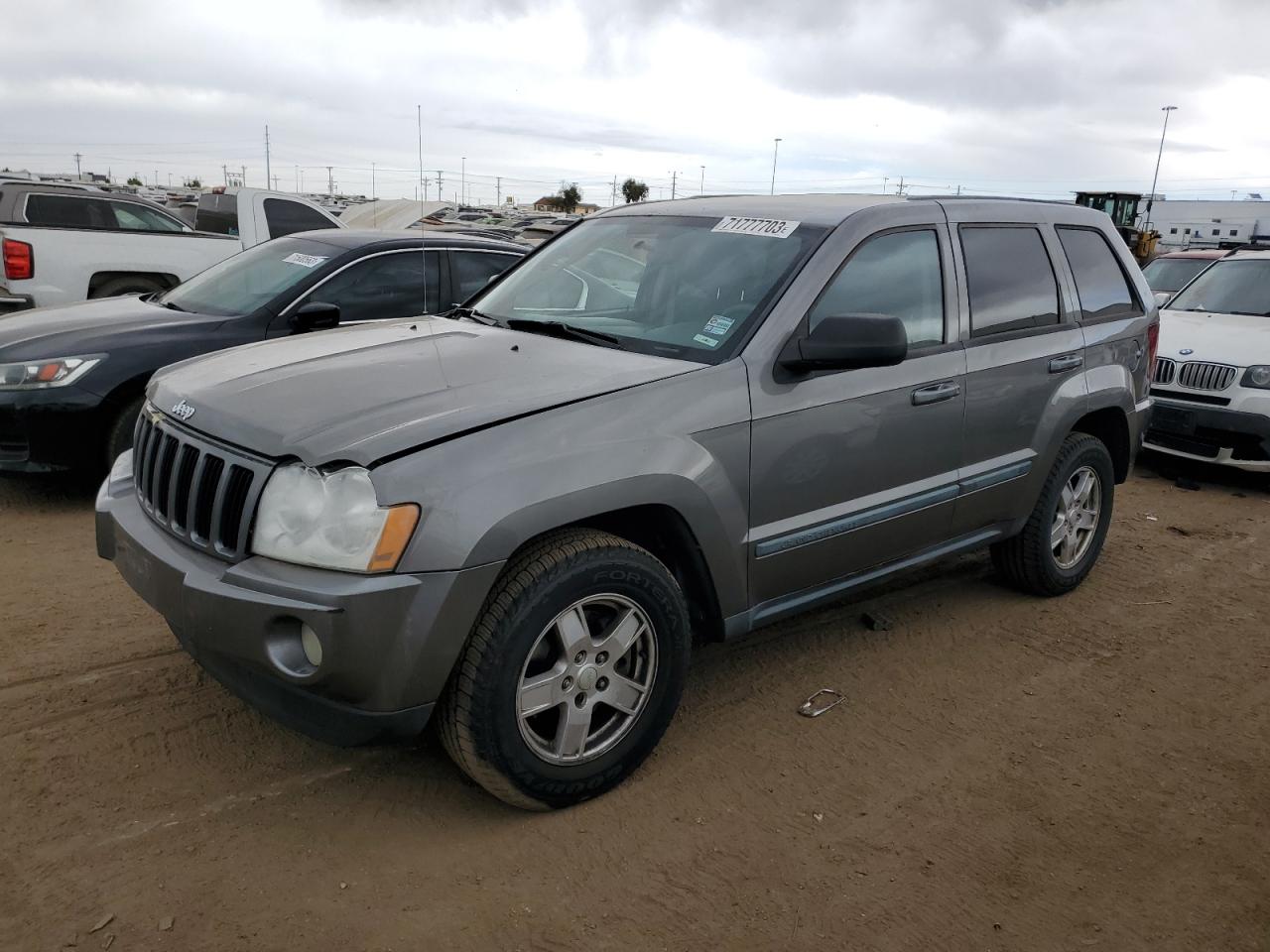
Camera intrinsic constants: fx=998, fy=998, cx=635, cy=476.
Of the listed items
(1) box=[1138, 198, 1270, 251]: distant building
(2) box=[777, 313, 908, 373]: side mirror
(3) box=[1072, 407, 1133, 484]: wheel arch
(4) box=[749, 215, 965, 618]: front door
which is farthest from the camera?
(1) box=[1138, 198, 1270, 251]: distant building

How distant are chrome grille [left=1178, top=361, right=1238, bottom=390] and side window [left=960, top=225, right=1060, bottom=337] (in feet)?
11.7

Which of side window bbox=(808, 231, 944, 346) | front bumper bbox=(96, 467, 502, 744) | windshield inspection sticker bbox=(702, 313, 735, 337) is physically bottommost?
front bumper bbox=(96, 467, 502, 744)

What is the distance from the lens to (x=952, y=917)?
2.65 m

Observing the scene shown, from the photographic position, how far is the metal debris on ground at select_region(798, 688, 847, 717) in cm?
372

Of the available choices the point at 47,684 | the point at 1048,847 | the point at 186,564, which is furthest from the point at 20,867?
the point at 1048,847

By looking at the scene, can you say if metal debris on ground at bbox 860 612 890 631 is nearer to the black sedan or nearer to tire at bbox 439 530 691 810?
tire at bbox 439 530 691 810

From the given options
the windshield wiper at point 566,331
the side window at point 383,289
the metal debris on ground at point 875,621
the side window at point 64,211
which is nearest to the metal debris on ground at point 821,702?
the metal debris on ground at point 875,621

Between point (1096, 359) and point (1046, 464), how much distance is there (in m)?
0.60

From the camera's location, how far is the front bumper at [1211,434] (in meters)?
7.07

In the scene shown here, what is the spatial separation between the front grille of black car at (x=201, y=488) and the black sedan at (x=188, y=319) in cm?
201

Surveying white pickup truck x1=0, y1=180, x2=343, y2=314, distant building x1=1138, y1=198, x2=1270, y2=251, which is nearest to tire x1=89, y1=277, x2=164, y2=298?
white pickup truck x1=0, y1=180, x2=343, y2=314

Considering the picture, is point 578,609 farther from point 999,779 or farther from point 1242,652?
A: point 1242,652

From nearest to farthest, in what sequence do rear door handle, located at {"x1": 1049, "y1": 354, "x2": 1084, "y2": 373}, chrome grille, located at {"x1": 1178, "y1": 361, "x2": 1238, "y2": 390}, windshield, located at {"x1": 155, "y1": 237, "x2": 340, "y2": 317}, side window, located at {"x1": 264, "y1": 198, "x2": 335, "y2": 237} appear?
rear door handle, located at {"x1": 1049, "y1": 354, "x2": 1084, "y2": 373} < windshield, located at {"x1": 155, "y1": 237, "x2": 340, "y2": 317} < chrome grille, located at {"x1": 1178, "y1": 361, "x2": 1238, "y2": 390} < side window, located at {"x1": 264, "y1": 198, "x2": 335, "y2": 237}

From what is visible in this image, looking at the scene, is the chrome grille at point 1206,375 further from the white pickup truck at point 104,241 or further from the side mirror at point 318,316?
the white pickup truck at point 104,241
